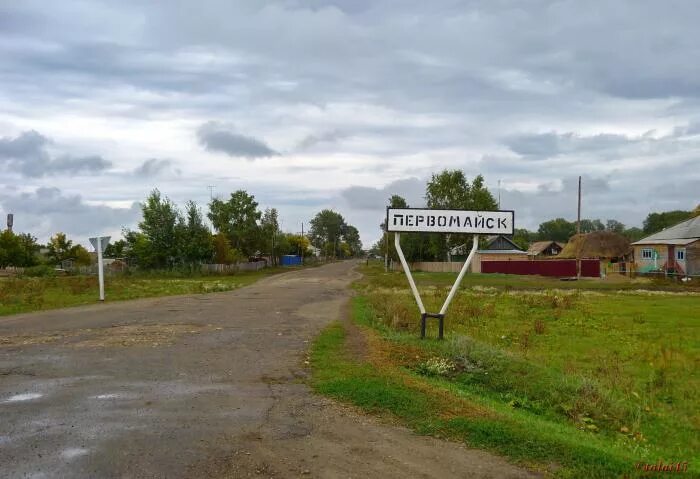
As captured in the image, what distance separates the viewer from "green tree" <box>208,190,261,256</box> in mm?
84812

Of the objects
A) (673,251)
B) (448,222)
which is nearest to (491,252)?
(673,251)

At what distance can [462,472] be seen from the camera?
16.6 feet

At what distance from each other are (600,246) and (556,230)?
87625 millimetres

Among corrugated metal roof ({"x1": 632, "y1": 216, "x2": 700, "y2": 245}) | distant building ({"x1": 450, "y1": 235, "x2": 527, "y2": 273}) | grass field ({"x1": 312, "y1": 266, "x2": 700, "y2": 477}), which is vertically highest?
corrugated metal roof ({"x1": 632, "y1": 216, "x2": 700, "y2": 245})

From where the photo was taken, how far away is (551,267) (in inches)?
2411

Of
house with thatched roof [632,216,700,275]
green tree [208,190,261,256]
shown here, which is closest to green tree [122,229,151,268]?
green tree [208,190,261,256]

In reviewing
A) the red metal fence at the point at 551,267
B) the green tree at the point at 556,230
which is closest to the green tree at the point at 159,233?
the red metal fence at the point at 551,267

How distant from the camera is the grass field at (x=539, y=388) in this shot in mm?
5840

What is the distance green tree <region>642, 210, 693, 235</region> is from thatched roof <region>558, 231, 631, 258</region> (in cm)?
4860

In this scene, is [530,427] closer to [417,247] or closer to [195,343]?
[195,343]

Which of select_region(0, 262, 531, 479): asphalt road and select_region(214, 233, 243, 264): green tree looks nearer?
select_region(0, 262, 531, 479): asphalt road

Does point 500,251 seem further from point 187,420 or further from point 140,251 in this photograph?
point 187,420

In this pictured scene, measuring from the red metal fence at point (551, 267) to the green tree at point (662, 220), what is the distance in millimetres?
63192

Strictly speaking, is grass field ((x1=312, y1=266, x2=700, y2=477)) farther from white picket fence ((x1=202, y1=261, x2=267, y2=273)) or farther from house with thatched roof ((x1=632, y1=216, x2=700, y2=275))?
white picket fence ((x1=202, y1=261, x2=267, y2=273))
